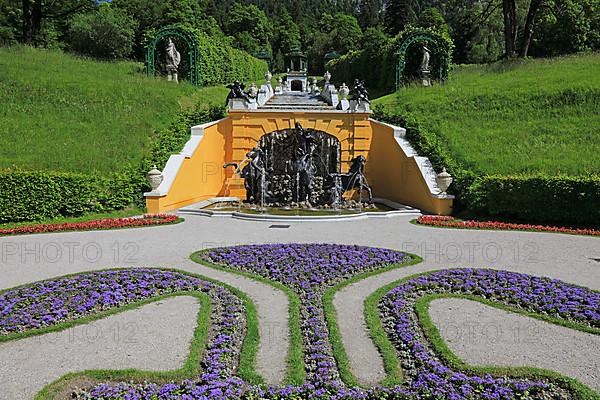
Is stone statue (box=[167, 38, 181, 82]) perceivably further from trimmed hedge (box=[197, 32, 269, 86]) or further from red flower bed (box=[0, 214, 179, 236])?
red flower bed (box=[0, 214, 179, 236])

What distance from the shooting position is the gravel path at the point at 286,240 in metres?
5.39

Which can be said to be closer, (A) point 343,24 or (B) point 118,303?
(B) point 118,303

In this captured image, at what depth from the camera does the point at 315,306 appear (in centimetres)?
619

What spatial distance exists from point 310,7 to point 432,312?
114793 mm

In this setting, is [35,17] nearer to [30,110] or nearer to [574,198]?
[30,110]

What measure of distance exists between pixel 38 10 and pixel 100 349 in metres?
35.7

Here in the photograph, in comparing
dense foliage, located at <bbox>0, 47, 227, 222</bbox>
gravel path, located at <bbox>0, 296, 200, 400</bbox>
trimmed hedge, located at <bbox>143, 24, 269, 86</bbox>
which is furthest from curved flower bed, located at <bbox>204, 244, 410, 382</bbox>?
trimmed hedge, located at <bbox>143, 24, 269, 86</bbox>

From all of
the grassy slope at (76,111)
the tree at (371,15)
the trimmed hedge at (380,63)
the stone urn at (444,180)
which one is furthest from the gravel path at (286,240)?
the tree at (371,15)

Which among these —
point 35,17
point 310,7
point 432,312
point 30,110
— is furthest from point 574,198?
point 310,7

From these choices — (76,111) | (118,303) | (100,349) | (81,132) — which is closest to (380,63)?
(76,111)

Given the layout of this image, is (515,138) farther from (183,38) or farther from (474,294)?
(183,38)

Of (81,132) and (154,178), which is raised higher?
(81,132)

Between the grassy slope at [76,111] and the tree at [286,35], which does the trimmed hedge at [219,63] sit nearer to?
the grassy slope at [76,111]

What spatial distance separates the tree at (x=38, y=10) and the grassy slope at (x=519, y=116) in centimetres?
2589
